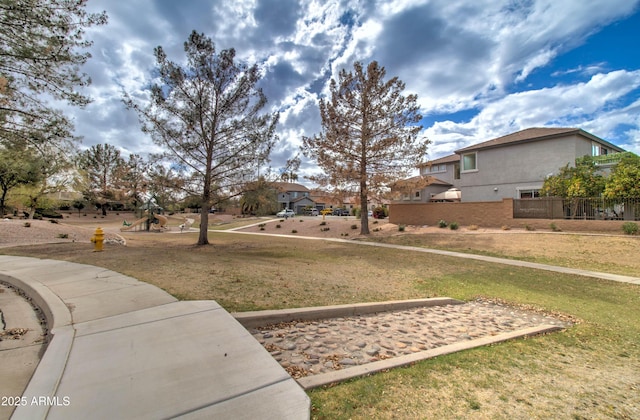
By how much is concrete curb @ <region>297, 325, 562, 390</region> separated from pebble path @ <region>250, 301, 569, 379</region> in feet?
0.69

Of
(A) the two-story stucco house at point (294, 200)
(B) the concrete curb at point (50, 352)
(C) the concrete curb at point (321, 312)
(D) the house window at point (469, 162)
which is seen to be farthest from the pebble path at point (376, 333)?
(A) the two-story stucco house at point (294, 200)

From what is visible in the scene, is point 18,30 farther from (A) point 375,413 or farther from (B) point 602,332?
(B) point 602,332

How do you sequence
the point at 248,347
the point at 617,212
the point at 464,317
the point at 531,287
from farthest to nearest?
the point at 617,212
the point at 531,287
the point at 464,317
the point at 248,347

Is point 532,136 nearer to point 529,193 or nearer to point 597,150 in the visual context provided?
point 529,193

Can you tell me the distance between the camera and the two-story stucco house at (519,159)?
20.9m

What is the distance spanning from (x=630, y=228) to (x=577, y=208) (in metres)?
3.23

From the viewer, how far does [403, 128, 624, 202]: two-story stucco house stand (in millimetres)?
20922

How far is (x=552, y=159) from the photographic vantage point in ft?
70.0

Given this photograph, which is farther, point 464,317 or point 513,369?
point 464,317

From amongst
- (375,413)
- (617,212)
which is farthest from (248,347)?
(617,212)

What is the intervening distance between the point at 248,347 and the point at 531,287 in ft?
26.8

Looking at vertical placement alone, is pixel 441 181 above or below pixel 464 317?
above

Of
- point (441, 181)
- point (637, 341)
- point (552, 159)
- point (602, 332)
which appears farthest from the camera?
point (441, 181)

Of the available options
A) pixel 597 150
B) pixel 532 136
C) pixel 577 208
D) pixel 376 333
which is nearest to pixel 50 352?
pixel 376 333
